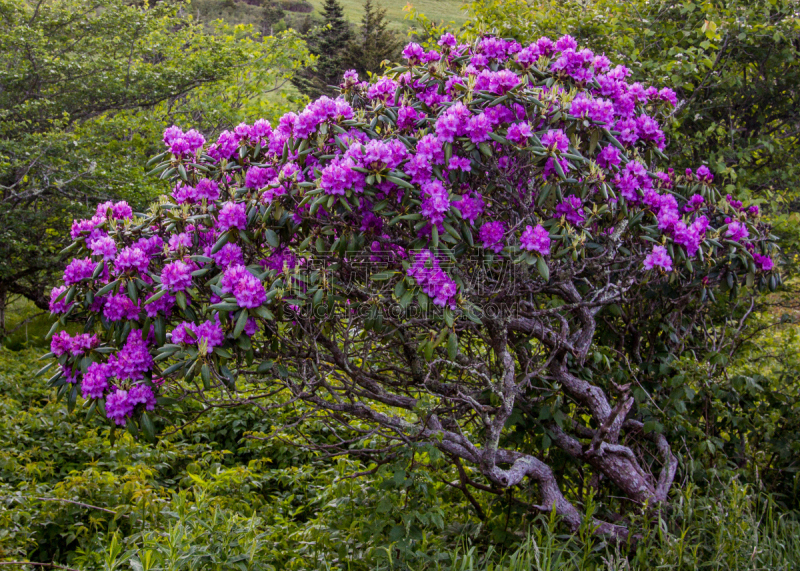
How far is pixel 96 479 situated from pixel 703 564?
2.58m

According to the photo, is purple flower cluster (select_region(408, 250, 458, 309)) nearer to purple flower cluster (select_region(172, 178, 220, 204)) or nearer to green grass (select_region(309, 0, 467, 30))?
Answer: purple flower cluster (select_region(172, 178, 220, 204))

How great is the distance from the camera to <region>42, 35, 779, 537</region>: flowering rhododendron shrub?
2.11m

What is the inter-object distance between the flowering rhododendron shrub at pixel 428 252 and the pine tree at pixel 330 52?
19.7m

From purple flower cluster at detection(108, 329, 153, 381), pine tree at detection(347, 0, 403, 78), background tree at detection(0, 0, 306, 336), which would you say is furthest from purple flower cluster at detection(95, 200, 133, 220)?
pine tree at detection(347, 0, 403, 78)

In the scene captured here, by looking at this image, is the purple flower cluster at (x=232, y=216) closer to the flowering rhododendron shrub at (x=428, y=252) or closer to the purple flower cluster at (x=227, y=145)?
the flowering rhododendron shrub at (x=428, y=252)

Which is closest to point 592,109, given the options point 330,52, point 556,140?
point 556,140

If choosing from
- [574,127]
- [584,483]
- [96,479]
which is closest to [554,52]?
[574,127]

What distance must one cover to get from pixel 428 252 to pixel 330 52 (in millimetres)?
23569

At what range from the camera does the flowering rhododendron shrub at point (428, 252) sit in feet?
6.93

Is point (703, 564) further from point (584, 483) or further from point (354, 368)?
point (354, 368)

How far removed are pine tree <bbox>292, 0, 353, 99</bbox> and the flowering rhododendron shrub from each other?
64.5ft

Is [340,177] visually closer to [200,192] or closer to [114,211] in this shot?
[200,192]

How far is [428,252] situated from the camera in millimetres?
2102

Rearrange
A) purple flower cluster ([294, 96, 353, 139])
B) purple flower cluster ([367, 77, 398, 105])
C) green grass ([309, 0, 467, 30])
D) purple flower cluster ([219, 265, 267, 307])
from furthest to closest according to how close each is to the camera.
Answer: green grass ([309, 0, 467, 30]) → purple flower cluster ([367, 77, 398, 105]) → purple flower cluster ([294, 96, 353, 139]) → purple flower cluster ([219, 265, 267, 307])
